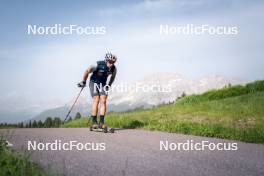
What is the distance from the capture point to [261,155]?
7430 mm

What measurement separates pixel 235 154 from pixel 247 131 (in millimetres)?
3169

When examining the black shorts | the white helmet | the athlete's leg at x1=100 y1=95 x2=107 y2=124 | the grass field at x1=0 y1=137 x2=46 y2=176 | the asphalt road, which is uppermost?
the white helmet

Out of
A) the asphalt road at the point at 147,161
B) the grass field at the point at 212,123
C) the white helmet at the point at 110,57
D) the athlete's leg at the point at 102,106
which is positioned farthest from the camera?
the athlete's leg at the point at 102,106

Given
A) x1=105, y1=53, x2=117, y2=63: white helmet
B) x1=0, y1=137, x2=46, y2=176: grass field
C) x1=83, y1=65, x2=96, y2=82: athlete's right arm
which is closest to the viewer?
x1=0, y1=137, x2=46, y2=176: grass field

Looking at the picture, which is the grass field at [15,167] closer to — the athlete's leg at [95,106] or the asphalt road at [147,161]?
the asphalt road at [147,161]

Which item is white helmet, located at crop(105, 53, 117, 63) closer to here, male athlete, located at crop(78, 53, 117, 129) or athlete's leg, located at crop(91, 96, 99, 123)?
male athlete, located at crop(78, 53, 117, 129)

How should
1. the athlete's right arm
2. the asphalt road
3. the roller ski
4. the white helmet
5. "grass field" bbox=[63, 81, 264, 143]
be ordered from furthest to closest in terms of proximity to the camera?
the athlete's right arm, the white helmet, the roller ski, "grass field" bbox=[63, 81, 264, 143], the asphalt road

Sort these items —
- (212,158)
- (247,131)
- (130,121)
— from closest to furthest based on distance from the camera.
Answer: (212,158), (247,131), (130,121)

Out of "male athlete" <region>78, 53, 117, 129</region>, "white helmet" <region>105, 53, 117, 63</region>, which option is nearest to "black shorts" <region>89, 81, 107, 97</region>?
"male athlete" <region>78, 53, 117, 129</region>

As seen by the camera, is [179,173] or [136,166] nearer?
[179,173]

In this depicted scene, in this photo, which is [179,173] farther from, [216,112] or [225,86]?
[225,86]

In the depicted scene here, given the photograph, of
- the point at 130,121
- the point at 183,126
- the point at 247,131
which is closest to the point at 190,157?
the point at 247,131

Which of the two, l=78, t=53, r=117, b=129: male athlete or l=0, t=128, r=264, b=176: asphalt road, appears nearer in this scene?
l=0, t=128, r=264, b=176: asphalt road

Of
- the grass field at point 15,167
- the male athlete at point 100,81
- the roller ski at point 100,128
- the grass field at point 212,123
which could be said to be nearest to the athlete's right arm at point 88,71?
the male athlete at point 100,81
